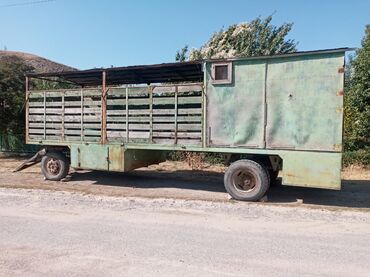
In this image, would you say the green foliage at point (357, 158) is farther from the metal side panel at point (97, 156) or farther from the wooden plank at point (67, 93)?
the wooden plank at point (67, 93)

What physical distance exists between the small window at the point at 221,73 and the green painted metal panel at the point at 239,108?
0.09 metres

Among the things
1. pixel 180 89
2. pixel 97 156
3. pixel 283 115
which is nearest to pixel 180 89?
pixel 180 89

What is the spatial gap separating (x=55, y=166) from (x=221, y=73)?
19.6 ft

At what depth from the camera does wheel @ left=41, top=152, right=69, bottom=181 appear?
12.0 meters

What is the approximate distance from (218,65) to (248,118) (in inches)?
Result: 57.7

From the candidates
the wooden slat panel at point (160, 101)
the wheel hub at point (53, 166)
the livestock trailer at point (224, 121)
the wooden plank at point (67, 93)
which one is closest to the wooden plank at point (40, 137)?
the livestock trailer at point (224, 121)

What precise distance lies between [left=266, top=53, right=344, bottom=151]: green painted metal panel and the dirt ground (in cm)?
143

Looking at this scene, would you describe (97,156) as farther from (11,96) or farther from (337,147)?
(11,96)

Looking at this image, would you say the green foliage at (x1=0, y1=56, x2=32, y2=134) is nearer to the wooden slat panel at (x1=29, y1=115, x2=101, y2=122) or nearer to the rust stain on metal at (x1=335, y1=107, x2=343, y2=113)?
the wooden slat panel at (x1=29, y1=115, x2=101, y2=122)

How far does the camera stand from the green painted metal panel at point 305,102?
27.2 ft

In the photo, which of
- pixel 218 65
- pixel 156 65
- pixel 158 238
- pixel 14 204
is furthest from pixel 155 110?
pixel 158 238

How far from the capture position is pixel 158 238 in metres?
5.98

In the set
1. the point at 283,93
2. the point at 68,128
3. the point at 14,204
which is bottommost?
the point at 14,204

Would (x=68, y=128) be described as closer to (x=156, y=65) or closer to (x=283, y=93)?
(x=156, y=65)
